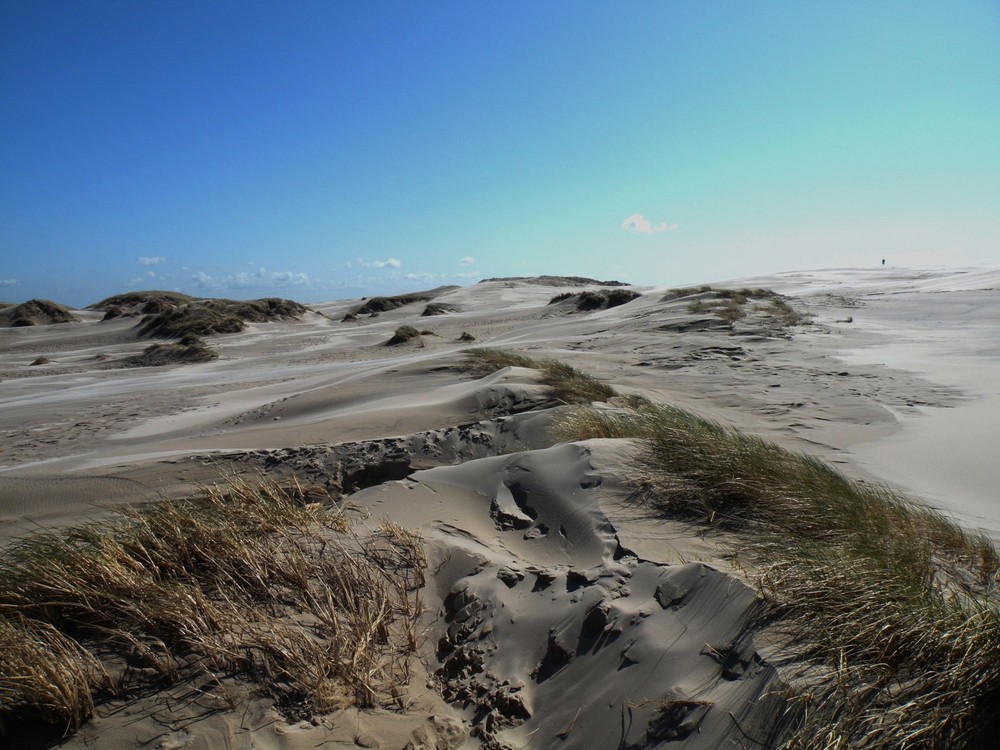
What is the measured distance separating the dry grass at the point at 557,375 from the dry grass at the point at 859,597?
9.47 feet

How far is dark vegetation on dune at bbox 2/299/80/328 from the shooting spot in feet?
91.4

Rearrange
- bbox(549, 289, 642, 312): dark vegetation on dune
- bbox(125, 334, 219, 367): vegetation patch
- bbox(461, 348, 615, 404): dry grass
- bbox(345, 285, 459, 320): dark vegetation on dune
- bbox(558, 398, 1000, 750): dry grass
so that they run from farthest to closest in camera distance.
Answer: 1. bbox(345, 285, 459, 320): dark vegetation on dune
2. bbox(549, 289, 642, 312): dark vegetation on dune
3. bbox(125, 334, 219, 367): vegetation patch
4. bbox(461, 348, 615, 404): dry grass
5. bbox(558, 398, 1000, 750): dry grass

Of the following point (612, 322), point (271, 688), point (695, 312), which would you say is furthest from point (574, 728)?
point (612, 322)

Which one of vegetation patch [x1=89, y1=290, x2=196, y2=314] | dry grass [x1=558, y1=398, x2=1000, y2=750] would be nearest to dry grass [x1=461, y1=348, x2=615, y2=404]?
dry grass [x1=558, y1=398, x2=1000, y2=750]

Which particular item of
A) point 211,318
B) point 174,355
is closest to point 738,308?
point 174,355

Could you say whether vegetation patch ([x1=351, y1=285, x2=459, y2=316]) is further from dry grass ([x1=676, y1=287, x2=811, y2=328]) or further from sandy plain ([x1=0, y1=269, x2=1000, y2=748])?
dry grass ([x1=676, y1=287, x2=811, y2=328])

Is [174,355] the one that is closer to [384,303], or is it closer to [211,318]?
[211,318]

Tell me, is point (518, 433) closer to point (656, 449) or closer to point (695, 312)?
point (656, 449)

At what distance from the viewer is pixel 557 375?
7414 millimetres

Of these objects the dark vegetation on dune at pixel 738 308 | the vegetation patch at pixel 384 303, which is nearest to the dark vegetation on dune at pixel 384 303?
the vegetation patch at pixel 384 303

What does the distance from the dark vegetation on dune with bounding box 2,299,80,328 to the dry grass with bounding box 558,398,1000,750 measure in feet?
113

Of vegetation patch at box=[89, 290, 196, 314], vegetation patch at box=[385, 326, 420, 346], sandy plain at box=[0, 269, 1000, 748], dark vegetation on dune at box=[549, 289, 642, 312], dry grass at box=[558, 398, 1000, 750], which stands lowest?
sandy plain at box=[0, 269, 1000, 748]

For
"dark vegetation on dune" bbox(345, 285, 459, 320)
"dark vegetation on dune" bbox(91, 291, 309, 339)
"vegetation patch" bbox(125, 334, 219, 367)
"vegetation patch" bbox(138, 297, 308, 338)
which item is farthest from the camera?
"dark vegetation on dune" bbox(345, 285, 459, 320)

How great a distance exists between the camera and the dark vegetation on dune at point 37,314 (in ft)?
91.4
